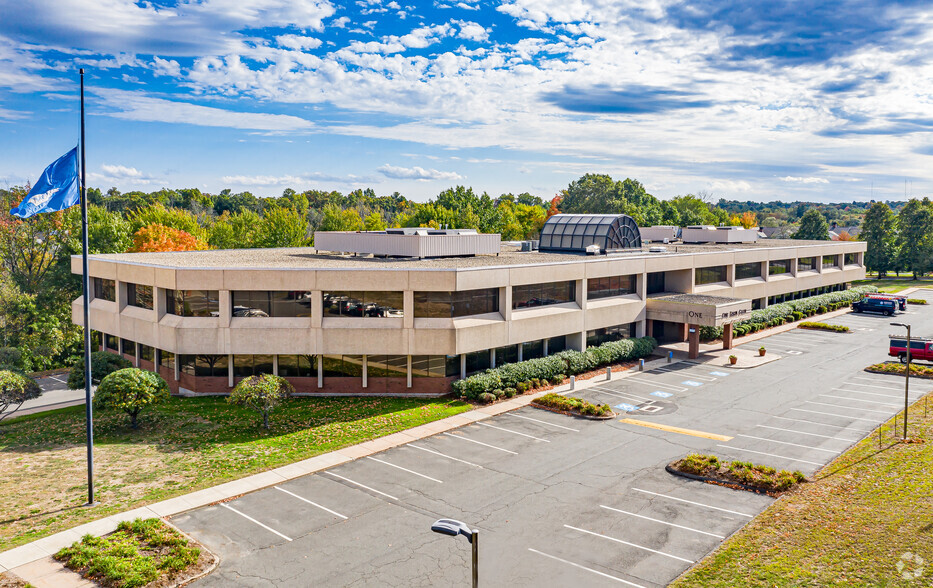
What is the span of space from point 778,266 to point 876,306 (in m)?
14.2

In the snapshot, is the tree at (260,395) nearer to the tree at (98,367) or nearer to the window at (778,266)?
the tree at (98,367)

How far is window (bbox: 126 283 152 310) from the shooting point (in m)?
45.8

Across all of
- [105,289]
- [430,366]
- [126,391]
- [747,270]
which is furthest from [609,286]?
[105,289]

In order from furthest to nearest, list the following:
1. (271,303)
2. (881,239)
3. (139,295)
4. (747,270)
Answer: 1. (881,239)
2. (747,270)
3. (139,295)
4. (271,303)

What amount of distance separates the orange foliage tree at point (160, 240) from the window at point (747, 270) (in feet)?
215

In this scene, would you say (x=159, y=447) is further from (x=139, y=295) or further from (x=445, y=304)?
(x=445, y=304)

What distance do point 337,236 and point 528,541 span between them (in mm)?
39447

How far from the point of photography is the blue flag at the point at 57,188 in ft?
80.1

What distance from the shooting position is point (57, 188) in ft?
81.9

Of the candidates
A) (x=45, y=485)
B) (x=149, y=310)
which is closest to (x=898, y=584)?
(x=45, y=485)

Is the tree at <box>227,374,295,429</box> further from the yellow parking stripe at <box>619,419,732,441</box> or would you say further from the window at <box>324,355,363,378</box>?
the yellow parking stripe at <box>619,419,732,441</box>

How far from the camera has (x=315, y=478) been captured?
28.9m

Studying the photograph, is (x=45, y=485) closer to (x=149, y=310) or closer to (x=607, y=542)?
(x=149, y=310)

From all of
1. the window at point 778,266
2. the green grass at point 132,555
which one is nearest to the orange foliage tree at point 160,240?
the green grass at point 132,555
